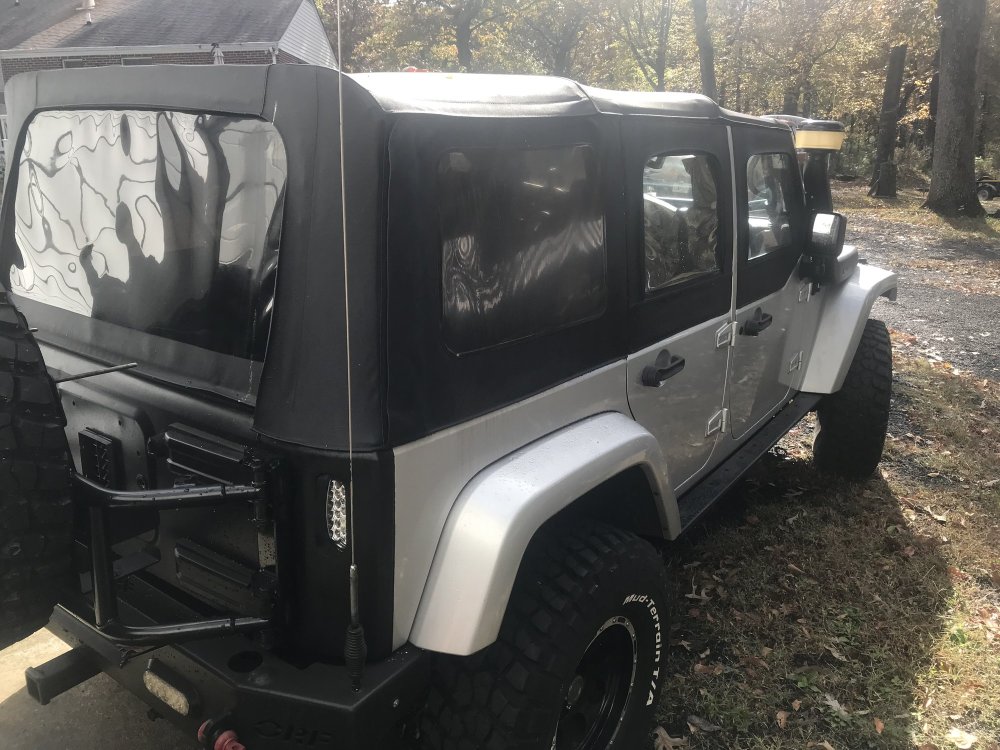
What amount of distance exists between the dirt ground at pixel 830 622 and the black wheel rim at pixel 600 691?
1.33 feet

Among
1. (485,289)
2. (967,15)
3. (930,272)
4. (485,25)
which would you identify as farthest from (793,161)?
(485,25)

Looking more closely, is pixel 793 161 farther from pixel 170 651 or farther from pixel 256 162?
pixel 170 651

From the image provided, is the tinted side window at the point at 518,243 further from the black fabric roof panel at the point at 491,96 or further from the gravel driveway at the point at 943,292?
the gravel driveway at the point at 943,292

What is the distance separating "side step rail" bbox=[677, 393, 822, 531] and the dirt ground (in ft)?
1.95

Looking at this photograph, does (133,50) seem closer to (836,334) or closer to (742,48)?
(742,48)

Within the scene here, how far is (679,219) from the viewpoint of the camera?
2.87 m

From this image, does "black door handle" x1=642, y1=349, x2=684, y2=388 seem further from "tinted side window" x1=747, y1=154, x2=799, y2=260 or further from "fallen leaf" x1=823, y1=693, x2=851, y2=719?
"fallen leaf" x1=823, y1=693, x2=851, y2=719

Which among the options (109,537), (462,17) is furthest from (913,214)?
(462,17)

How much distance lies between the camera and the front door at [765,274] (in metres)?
3.35

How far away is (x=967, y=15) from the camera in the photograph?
16.1 metres

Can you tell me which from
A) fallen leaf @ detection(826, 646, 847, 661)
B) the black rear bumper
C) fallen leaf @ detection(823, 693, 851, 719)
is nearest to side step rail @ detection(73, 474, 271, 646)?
the black rear bumper

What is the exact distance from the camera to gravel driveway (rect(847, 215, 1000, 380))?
24.8 ft

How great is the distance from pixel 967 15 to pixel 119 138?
60.8 feet

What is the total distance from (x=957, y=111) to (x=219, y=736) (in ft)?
63.4
